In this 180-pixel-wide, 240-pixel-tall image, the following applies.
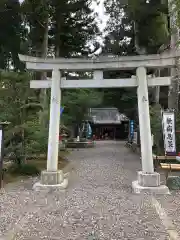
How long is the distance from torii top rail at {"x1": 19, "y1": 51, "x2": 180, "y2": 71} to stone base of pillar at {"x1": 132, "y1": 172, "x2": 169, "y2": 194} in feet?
9.65

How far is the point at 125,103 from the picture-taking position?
25.1 metres

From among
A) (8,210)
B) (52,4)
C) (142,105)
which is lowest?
(8,210)

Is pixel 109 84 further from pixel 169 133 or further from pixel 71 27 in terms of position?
pixel 71 27

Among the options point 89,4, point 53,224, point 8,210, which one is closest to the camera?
point 53,224

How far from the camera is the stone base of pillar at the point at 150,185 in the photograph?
21.3 ft

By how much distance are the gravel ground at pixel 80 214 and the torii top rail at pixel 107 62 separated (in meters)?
3.39

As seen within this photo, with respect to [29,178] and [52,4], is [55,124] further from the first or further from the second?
[52,4]

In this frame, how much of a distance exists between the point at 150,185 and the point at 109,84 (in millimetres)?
2913

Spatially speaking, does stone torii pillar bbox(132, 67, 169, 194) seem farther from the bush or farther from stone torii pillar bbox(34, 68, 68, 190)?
the bush

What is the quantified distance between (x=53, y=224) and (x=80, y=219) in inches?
20.4

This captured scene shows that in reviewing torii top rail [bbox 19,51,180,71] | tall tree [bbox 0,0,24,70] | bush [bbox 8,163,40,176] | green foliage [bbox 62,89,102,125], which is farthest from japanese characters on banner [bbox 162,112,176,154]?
green foliage [bbox 62,89,102,125]

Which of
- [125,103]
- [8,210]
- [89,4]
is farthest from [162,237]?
[125,103]

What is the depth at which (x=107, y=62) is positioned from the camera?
7398 mm

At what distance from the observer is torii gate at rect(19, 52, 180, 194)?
6.91 meters
